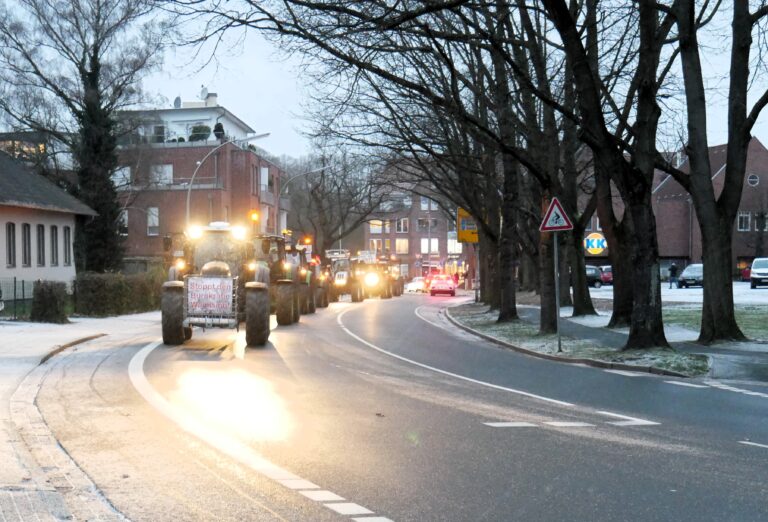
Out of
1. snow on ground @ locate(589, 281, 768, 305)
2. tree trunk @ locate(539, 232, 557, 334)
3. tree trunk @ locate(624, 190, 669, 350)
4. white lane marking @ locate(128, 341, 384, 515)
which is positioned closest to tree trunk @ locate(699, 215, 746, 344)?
tree trunk @ locate(624, 190, 669, 350)

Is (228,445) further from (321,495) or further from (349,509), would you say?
(349,509)

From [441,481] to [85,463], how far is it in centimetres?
292

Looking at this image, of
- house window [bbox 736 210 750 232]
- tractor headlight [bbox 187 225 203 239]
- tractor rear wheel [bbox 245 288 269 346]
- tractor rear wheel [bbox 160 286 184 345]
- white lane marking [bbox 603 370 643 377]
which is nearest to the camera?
white lane marking [bbox 603 370 643 377]

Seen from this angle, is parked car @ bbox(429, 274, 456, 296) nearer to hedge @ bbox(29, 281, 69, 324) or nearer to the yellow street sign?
Answer: the yellow street sign

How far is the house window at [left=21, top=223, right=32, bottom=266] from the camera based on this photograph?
Result: 38.3m

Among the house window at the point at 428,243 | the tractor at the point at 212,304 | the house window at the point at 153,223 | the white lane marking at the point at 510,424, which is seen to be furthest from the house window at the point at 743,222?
the white lane marking at the point at 510,424

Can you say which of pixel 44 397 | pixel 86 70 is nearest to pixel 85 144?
pixel 86 70

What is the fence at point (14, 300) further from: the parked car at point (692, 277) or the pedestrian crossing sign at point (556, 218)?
the parked car at point (692, 277)

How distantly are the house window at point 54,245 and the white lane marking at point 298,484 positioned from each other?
121ft

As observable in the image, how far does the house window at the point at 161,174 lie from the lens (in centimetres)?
5839

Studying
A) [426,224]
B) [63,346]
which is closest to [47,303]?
[63,346]

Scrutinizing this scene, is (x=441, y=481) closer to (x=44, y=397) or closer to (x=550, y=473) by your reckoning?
(x=550, y=473)

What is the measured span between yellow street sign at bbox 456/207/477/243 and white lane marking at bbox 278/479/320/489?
38287mm

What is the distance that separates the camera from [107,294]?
30.9 m
